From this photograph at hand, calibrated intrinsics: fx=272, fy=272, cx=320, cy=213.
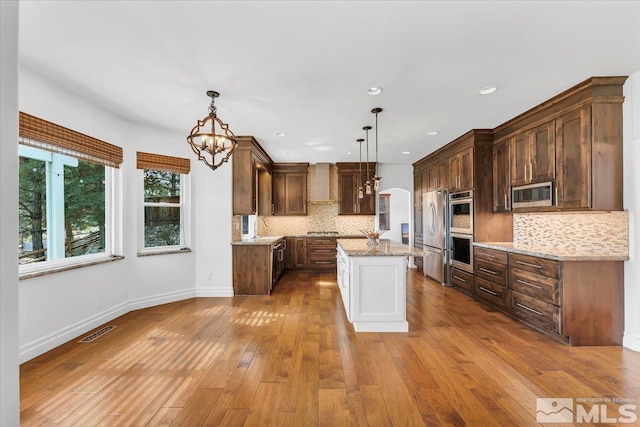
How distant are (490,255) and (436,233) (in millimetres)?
1467

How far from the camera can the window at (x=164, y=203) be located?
3906 mm

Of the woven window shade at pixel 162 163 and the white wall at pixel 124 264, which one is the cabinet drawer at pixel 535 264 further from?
the woven window shade at pixel 162 163

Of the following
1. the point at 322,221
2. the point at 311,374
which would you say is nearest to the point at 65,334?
the point at 311,374

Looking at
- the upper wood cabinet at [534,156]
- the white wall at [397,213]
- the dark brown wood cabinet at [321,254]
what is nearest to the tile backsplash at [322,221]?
the dark brown wood cabinet at [321,254]

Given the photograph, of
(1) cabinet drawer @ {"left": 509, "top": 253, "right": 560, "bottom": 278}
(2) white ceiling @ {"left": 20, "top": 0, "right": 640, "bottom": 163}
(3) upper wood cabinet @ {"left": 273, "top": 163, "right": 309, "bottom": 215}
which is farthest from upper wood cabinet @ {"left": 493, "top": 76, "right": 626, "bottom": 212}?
(3) upper wood cabinet @ {"left": 273, "top": 163, "right": 309, "bottom": 215}

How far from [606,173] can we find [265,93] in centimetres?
347

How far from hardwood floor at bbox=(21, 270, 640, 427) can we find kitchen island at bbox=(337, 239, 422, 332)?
0.50 ft

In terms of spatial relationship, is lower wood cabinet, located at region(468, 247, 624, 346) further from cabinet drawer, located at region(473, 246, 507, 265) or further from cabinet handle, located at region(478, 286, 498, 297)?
cabinet handle, located at region(478, 286, 498, 297)

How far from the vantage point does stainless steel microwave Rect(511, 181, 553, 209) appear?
3.11 meters

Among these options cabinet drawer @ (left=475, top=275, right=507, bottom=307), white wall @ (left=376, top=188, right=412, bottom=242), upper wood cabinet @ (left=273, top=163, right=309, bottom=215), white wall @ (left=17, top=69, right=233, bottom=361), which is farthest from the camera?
white wall @ (left=376, top=188, right=412, bottom=242)

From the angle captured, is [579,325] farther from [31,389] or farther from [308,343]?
[31,389]
